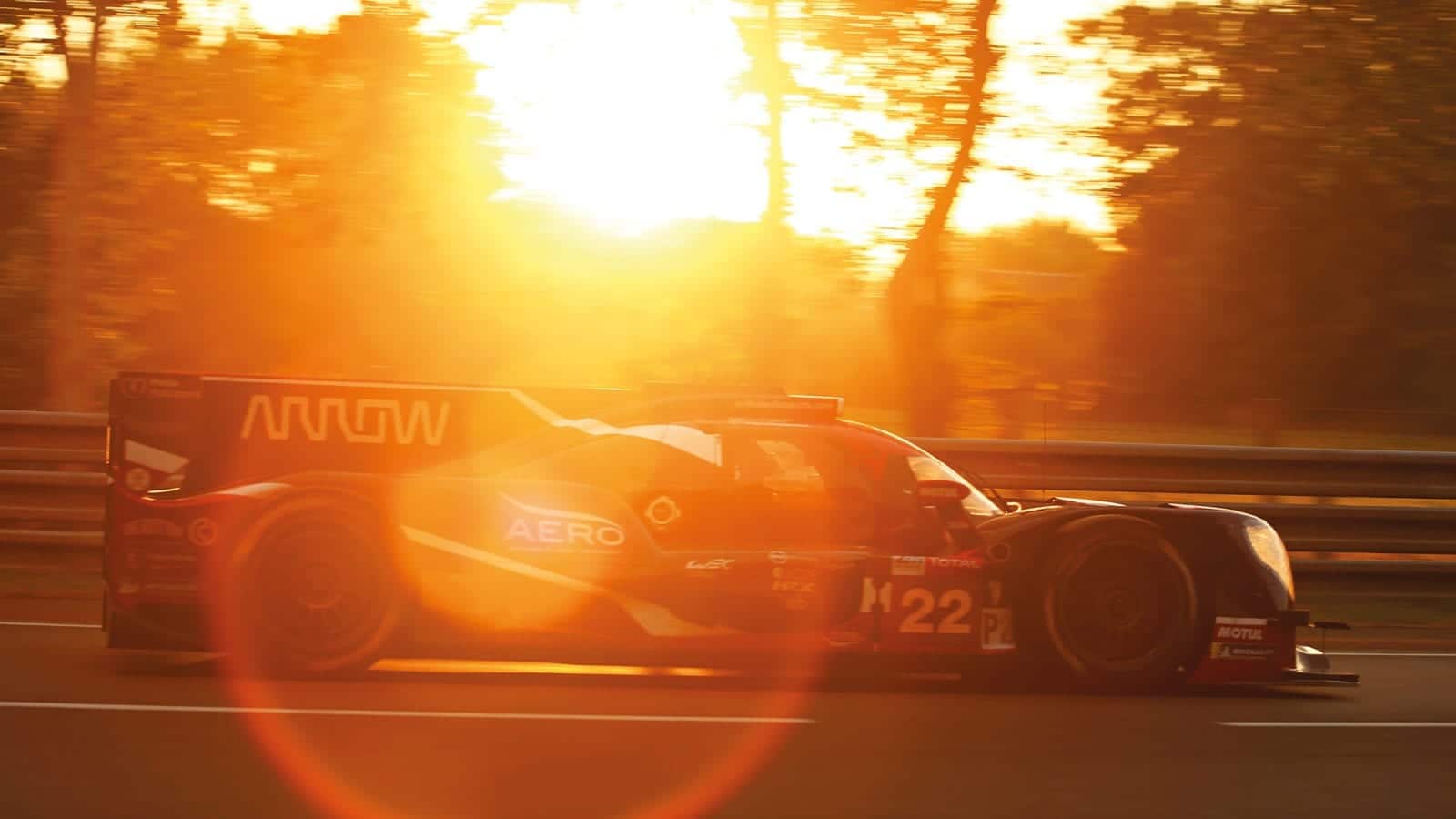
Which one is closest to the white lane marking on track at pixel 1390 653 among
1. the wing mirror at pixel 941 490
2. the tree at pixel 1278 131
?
the wing mirror at pixel 941 490

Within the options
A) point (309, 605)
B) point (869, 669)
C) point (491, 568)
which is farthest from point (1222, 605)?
point (309, 605)

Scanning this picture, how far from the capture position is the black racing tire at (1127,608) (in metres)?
7.57

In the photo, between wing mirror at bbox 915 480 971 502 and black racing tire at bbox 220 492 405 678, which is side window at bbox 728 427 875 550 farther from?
black racing tire at bbox 220 492 405 678

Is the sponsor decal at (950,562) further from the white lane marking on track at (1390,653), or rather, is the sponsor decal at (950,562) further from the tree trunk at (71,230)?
the tree trunk at (71,230)

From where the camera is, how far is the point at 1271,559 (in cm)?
773

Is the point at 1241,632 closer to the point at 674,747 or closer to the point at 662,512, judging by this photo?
the point at 662,512

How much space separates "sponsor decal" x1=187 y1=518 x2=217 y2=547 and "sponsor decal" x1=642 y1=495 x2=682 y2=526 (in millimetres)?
1929

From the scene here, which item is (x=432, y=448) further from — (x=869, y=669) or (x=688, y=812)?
(x=688, y=812)

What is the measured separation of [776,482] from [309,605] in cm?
219

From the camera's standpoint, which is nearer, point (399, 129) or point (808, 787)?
point (808, 787)

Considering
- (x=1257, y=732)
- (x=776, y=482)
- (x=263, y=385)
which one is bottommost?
(x=1257, y=732)

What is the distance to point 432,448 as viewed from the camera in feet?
24.1

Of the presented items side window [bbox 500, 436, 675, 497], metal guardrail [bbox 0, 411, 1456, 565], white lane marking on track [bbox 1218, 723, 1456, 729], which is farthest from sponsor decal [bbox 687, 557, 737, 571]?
metal guardrail [bbox 0, 411, 1456, 565]

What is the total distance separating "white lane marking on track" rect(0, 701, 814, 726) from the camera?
638 centimetres
